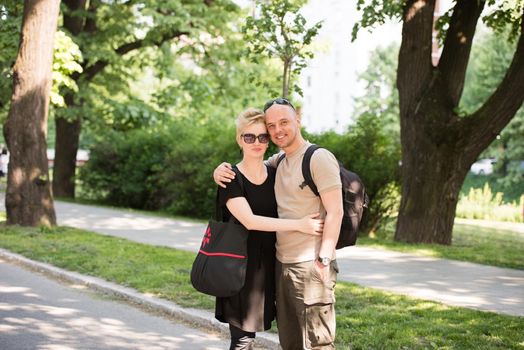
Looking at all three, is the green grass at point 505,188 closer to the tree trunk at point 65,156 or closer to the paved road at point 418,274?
the tree trunk at point 65,156

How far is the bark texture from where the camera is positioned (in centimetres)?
1407

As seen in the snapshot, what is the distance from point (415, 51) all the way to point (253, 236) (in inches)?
421

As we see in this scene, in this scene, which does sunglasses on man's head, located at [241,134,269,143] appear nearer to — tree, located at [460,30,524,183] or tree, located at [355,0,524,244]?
tree, located at [355,0,524,244]

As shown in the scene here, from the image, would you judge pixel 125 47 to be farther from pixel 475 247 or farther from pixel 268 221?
pixel 268 221

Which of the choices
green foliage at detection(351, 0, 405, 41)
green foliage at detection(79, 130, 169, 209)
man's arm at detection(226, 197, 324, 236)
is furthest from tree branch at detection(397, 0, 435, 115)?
man's arm at detection(226, 197, 324, 236)

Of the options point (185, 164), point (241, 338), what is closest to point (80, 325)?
point (241, 338)

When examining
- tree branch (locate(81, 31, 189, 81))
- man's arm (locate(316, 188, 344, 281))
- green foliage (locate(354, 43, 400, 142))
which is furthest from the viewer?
green foliage (locate(354, 43, 400, 142))

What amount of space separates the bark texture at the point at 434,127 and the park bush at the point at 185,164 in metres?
1.91

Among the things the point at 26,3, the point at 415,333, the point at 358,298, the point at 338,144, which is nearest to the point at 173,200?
the point at 338,144

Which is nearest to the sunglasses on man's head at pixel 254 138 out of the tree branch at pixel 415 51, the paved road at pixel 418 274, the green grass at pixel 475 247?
the paved road at pixel 418 274

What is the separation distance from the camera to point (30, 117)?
14.8 meters

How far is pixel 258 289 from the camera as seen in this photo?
4.38 metres

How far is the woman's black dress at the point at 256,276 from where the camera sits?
432 cm

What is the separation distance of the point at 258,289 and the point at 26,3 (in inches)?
474
